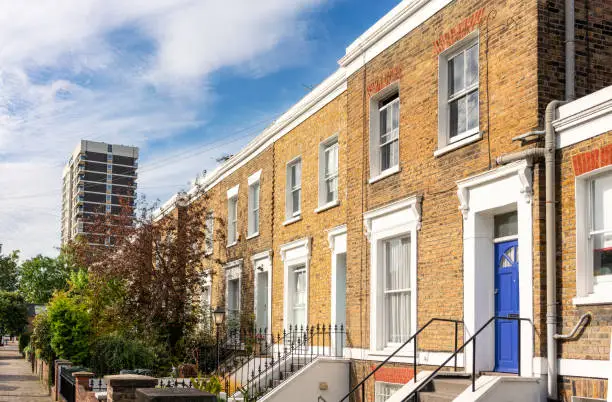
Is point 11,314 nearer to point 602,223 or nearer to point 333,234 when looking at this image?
point 333,234

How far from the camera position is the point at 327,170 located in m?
18.7

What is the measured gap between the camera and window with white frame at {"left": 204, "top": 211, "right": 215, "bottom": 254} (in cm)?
2642

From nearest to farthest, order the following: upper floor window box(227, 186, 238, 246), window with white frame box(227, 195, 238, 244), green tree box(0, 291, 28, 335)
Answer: upper floor window box(227, 186, 238, 246)
window with white frame box(227, 195, 238, 244)
green tree box(0, 291, 28, 335)

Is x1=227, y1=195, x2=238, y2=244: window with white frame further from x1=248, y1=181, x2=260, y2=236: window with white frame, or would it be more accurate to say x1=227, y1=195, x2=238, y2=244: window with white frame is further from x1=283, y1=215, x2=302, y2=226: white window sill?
x1=283, y1=215, x2=302, y2=226: white window sill

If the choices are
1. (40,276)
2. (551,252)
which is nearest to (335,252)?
(551,252)

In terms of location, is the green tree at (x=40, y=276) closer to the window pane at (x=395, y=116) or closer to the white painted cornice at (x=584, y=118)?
the window pane at (x=395, y=116)

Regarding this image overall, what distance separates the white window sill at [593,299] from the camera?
9413mm

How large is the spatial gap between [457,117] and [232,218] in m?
14.1

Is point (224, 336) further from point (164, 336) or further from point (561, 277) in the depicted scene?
point (561, 277)

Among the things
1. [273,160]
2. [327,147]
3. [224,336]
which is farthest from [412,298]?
[224,336]

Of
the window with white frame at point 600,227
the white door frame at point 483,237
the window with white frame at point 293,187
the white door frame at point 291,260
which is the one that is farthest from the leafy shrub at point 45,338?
the window with white frame at point 600,227

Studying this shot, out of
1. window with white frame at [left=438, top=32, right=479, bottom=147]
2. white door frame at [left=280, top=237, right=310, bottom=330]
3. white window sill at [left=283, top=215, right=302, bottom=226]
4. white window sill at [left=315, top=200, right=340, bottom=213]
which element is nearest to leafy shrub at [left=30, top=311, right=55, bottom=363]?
white door frame at [left=280, top=237, right=310, bottom=330]

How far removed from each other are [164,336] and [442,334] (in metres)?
13.4

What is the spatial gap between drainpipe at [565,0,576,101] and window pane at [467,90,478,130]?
1.80 metres
